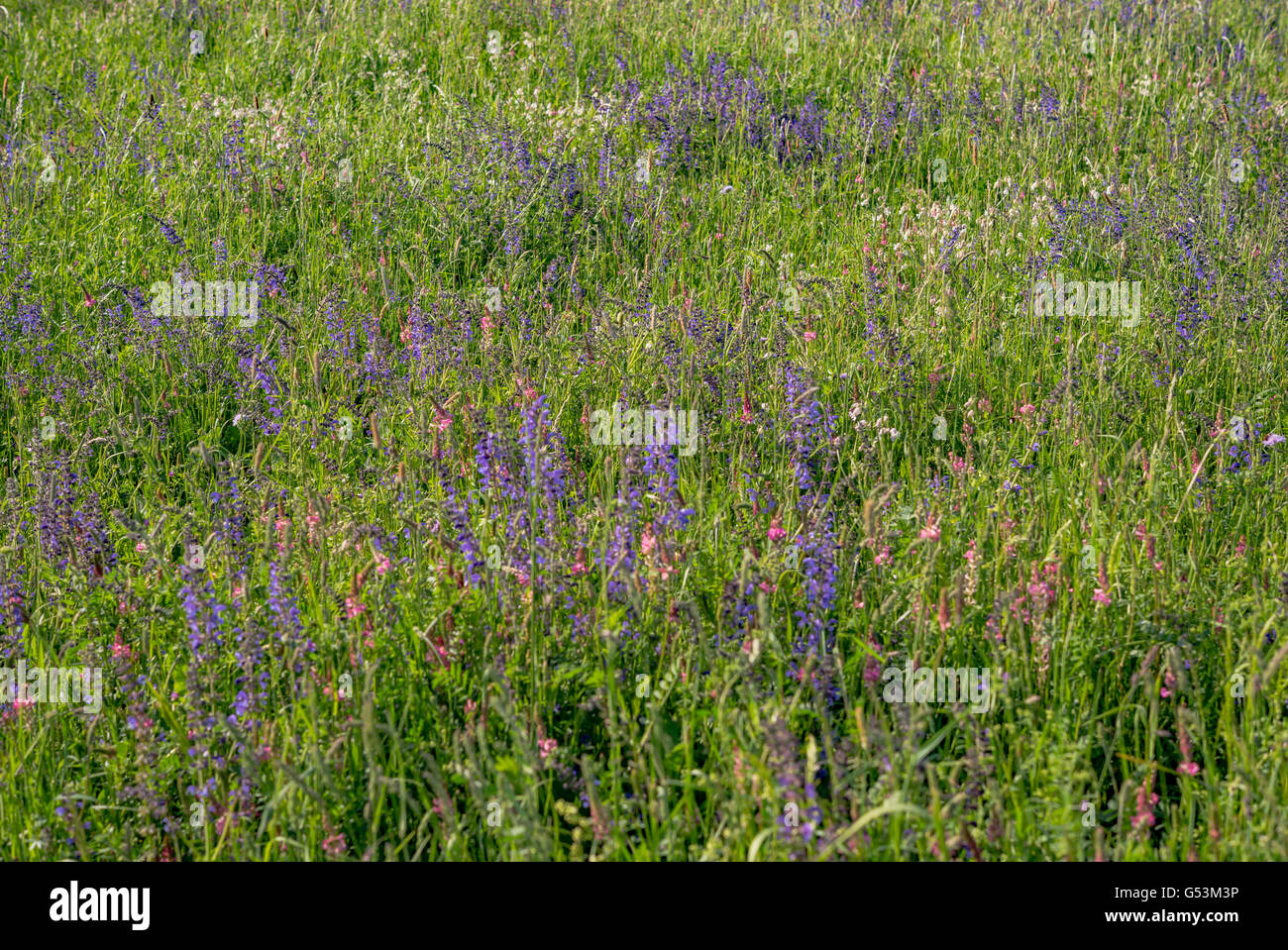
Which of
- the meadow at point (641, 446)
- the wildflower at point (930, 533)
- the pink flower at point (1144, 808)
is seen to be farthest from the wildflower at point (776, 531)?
the pink flower at point (1144, 808)

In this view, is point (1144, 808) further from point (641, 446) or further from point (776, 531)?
point (641, 446)

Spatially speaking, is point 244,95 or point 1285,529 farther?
point 244,95

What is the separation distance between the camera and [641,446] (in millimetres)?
2947

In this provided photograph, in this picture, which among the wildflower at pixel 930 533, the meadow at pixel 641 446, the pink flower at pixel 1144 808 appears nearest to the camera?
the pink flower at pixel 1144 808

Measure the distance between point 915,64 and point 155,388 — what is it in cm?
531

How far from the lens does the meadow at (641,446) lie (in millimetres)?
2279

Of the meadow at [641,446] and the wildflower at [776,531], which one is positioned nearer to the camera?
the meadow at [641,446]

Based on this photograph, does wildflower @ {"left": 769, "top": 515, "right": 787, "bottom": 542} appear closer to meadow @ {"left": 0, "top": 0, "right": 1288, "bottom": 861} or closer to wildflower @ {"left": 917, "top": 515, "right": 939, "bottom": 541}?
meadow @ {"left": 0, "top": 0, "right": 1288, "bottom": 861}

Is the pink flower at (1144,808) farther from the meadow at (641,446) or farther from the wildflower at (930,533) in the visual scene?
the wildflower at (930,533)

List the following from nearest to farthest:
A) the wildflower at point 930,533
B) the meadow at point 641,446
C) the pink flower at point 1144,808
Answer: the pink flower at point 1144,808 → the meadow at point 641,446 → the wildflower at point 930,533

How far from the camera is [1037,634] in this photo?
258 cm

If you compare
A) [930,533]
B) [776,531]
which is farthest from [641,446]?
[930,533]
